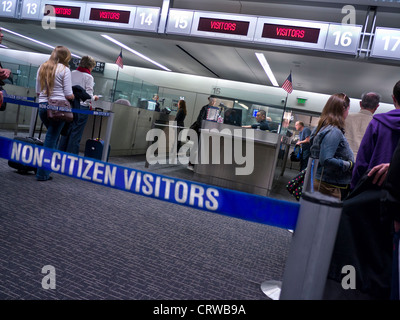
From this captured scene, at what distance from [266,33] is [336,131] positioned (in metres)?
3.09

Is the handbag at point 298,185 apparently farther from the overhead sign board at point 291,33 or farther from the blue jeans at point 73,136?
the blue jeans at point 73,136

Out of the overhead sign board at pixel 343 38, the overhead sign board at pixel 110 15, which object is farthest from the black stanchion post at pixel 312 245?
the overhead sign board at pixel 110 15

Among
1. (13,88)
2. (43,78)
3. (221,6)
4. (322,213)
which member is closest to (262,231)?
(322,213)

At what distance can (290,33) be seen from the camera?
4.67m

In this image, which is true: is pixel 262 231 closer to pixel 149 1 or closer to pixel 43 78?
pixel 43 78

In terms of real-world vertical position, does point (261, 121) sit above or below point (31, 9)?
below

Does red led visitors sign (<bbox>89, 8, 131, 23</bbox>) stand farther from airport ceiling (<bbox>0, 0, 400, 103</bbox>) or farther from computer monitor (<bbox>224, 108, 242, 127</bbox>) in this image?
computer monitor (<bbox>224, 108, 242, 127</bbox>)

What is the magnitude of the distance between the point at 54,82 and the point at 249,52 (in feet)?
18.2

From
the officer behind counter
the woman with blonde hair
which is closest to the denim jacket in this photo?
the woman with blonde hair

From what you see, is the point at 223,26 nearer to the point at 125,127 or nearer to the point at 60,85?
the point at 60,85

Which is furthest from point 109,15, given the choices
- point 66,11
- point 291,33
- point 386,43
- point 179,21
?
point 386,43

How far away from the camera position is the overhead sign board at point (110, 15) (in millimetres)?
5363

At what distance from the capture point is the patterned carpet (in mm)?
1777

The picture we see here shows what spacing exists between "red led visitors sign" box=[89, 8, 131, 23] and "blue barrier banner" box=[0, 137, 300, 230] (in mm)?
4649
